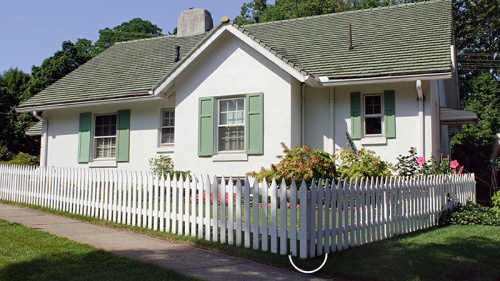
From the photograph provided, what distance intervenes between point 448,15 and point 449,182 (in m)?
6.18

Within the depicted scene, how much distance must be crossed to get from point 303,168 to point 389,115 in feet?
11.4

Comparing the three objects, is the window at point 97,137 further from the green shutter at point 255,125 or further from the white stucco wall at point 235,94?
the green shutter at point 255,125

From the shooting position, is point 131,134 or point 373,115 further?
point 131,134

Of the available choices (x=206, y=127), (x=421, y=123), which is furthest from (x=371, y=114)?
(x=206, y=127)

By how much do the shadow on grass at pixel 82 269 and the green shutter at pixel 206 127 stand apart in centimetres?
746

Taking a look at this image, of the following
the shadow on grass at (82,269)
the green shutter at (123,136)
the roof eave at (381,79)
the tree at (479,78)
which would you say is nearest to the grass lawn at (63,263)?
the shadow on grass at (82,269)

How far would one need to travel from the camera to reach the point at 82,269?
18.5ft

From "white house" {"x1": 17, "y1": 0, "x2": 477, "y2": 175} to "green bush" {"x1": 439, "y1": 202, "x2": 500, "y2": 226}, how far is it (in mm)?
1978

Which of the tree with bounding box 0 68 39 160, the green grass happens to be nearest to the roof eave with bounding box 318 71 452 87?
the green grass

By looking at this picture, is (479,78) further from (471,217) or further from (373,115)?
(471,217)

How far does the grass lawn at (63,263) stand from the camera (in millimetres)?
5324

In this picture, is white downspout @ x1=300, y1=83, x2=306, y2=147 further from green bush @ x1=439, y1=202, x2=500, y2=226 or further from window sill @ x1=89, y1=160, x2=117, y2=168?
window sill @ x1=89, y1=160, x2=117, y2=168

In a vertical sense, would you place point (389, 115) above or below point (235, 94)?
below

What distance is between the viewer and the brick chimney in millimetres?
20109
